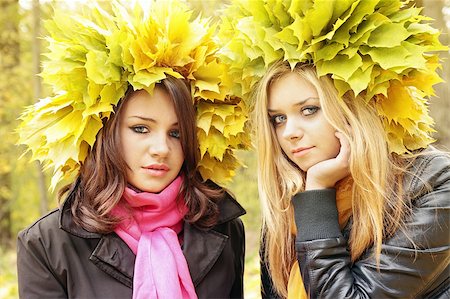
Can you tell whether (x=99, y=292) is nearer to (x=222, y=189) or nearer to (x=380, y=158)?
(x=222, y=189)

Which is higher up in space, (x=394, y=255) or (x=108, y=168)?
(x=108, y=168)

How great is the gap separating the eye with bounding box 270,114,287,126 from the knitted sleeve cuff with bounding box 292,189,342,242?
344mm

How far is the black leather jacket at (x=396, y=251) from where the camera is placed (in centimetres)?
223

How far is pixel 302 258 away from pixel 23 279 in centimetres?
127

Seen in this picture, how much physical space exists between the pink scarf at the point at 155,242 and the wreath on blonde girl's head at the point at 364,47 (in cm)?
80

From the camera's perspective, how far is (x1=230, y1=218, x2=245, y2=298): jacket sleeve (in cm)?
295

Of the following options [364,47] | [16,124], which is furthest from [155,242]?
[16,124]

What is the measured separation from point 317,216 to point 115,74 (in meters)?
1.09

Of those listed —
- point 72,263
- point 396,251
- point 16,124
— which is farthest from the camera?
point 16,124

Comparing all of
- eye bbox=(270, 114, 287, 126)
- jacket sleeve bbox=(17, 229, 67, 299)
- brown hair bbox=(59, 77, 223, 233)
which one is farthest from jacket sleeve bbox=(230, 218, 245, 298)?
jacket sleeve bbox=(17, 229, 67, 299)

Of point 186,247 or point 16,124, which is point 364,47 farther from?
point 16,124

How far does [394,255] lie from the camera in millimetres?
2256

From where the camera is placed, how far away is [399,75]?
2.31m

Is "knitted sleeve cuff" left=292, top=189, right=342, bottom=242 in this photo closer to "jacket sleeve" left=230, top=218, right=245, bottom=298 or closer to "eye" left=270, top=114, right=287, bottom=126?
"eye" left=270, top=114, right=287, bottom=126
